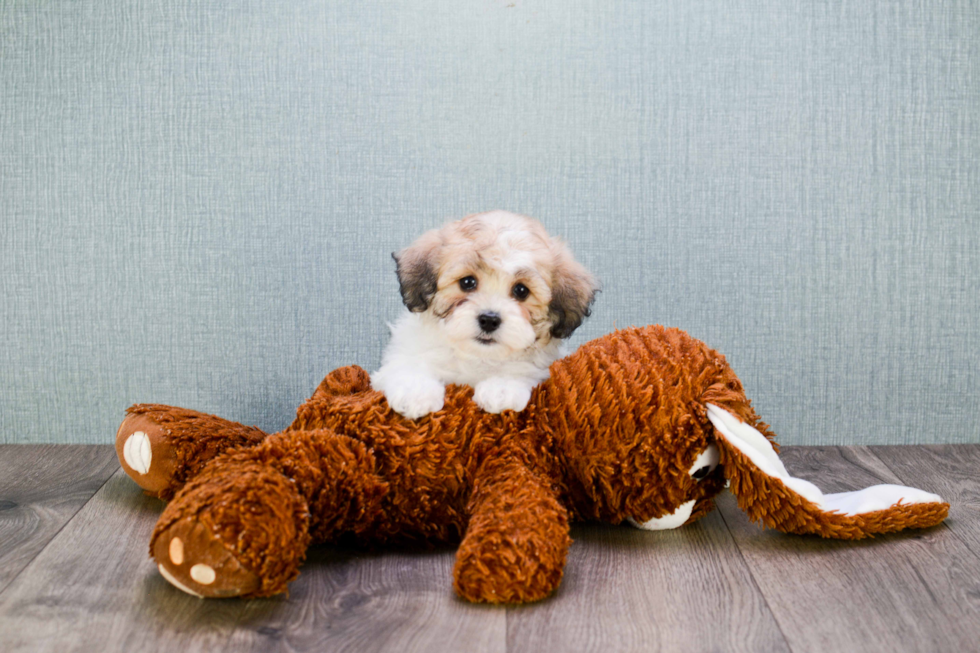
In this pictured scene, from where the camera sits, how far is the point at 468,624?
4.05 ft

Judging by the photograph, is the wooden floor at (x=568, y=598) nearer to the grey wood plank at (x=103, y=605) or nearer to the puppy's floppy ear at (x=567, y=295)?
the grey wood plank at (x=103, y=605)

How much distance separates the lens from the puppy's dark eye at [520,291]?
60.4 inches

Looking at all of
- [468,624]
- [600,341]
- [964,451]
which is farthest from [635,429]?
[964,451]

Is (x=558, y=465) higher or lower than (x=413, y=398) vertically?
lower

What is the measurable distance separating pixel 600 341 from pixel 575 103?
0.81 meters

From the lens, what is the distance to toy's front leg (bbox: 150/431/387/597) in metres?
1.19

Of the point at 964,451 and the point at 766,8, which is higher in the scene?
the point at 766,8

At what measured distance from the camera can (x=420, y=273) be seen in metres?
1.60

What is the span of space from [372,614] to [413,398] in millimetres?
379

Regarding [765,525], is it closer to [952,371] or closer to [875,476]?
[875,476]

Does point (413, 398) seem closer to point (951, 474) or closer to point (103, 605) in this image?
point (103, 605)

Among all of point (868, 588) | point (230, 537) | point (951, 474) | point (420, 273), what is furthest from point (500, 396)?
point (951, 474)

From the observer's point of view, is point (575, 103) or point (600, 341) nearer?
point (600, 341)

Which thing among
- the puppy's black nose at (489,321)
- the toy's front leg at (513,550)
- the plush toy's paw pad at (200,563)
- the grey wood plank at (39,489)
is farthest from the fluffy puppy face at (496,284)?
the grey wood plank at (39,489)
